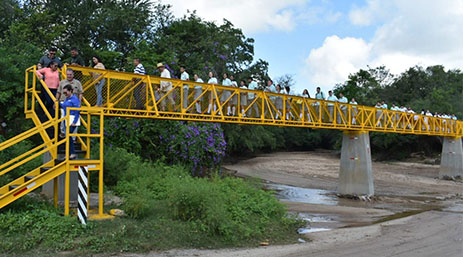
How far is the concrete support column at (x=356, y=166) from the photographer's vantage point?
75.1 feet

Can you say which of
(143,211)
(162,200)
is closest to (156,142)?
(162,200)

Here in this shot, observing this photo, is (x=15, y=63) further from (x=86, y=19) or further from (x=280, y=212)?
(x=86, y=19)

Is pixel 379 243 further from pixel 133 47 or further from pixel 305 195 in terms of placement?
pixel 133 47

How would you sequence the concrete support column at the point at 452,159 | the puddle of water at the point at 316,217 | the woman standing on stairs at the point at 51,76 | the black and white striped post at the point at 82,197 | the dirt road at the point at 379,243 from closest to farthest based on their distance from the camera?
1. the black and white striped post at the point at 82,197
2. the dirt road at the point at 379,243
3. the woman standing on stairs at the point at 51,76
4. the puddle of water at the point at 316,217
5. the concrete support column at the point at 452,159

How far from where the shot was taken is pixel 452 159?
3553cm

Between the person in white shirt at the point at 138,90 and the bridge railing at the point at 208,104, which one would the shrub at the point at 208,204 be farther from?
the person in white shirt at the point at 138,90

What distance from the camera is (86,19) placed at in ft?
105

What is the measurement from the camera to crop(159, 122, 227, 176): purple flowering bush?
20281mm

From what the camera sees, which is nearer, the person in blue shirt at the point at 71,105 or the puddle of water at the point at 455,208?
the person in blue shirt at the point at 71,105

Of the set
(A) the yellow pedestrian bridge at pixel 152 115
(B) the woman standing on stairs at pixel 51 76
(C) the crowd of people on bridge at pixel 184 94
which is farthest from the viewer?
(B) the woman standing on stairs at pixel 51 76

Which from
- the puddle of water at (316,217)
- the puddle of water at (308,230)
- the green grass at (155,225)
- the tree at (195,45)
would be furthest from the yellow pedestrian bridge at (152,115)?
the tree at (195,45)

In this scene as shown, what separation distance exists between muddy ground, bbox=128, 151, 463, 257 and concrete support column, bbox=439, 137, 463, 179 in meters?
1.97

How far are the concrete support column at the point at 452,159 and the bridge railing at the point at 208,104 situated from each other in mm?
14741

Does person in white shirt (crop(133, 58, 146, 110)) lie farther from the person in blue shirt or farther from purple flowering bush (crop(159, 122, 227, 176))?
purple flowering bush (crop(159, 122, 227, 176))
